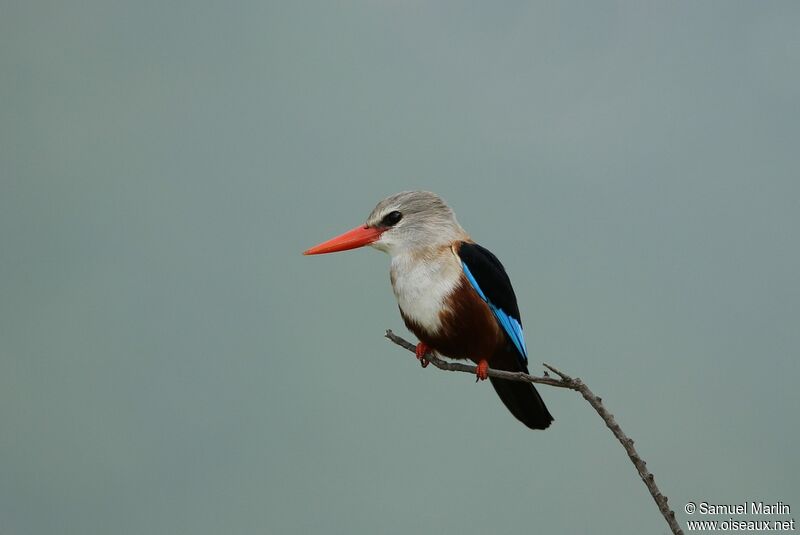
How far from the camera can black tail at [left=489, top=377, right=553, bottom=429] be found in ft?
11.9

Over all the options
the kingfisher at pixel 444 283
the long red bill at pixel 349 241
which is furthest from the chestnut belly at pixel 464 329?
the long red bill at pixel 349 241

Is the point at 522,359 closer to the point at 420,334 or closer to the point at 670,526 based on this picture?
the point at 420,334

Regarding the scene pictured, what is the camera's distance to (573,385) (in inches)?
114

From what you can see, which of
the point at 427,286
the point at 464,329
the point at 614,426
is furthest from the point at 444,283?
the point at 614,426

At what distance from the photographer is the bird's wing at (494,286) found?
11.1 ft

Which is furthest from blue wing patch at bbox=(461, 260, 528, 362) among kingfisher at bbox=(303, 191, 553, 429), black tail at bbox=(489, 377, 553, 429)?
black tail at bbox=(489, 377, 553, 429)

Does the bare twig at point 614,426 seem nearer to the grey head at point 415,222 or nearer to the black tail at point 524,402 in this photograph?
the black tail at point 524,402

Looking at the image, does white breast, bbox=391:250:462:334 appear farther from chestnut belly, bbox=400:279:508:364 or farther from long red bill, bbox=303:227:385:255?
long red bill, bbox=303:227:385:255

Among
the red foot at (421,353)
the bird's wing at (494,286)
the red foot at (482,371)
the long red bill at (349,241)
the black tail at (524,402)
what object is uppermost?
the long red bill at (349,241)

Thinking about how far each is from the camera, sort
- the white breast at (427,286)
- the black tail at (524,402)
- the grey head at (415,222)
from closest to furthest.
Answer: the white breast at (427,286)
the grey head at (415,222)
the black tail at (524,402)

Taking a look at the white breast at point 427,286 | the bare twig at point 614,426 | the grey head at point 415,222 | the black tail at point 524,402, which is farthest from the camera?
the black tail at point 524,402

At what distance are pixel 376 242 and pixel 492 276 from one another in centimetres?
51

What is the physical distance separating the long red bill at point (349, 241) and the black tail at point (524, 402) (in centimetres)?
80

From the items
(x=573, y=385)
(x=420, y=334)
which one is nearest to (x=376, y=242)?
(x=420, y=334)
